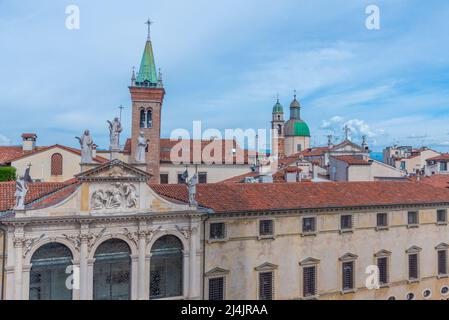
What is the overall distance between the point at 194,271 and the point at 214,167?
31.5 meters

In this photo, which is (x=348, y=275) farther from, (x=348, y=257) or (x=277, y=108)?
(x=277, y=108)

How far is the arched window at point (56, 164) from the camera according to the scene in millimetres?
40375

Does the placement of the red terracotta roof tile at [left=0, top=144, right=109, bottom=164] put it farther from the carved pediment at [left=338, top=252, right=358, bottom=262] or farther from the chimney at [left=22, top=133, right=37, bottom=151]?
the carved pediment at [left=338, top=252, right=358, bottom=262]

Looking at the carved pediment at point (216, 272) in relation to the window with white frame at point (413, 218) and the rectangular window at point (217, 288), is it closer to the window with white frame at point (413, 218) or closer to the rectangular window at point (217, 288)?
the rectangular window at point (217, 288)

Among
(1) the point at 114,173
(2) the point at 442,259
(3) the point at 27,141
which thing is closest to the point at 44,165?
(3) the point at 27,141

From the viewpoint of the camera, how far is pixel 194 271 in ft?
69.4

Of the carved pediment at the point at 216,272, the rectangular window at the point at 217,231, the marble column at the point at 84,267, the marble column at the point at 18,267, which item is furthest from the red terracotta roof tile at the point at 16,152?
the marble column at the point at 18,267

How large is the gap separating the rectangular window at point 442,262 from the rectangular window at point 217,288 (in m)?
16.9

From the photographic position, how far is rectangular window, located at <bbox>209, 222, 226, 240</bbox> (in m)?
22.2

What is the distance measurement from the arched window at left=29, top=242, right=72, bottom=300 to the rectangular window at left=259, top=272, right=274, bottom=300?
1037cm

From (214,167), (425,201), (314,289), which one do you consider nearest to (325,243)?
(314,289)

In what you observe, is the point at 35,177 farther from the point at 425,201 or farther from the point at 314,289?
the point at 425,201

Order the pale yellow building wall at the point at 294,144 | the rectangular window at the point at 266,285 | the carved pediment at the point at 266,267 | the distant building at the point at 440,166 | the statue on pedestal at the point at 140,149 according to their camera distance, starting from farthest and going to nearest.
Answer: the pale yellow building wall at the point at 294,144 → the distant building at the point at 440,166 → the rectangular window at the point at 266,285 → the carved pediment at the point at 266,267 → the statue on pedestal at the point at 140,149

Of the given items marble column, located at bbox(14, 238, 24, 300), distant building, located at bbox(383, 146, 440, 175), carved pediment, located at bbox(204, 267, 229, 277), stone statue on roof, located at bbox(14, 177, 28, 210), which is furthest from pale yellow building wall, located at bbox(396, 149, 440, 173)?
marble column, located at bbox(14, 238, 24, 300)
